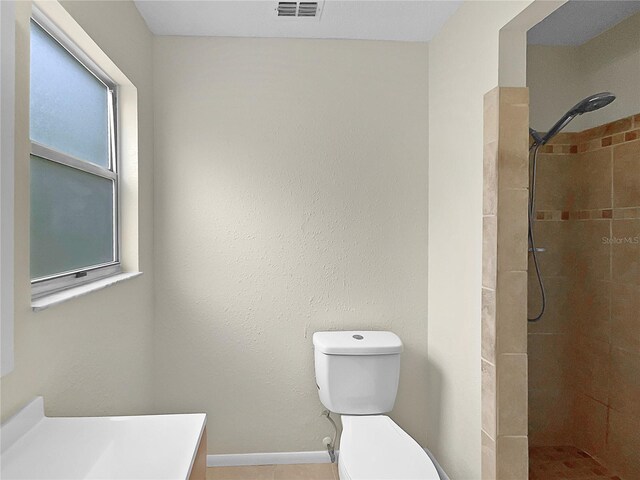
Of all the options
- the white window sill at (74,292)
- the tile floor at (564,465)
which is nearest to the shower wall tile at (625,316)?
the tile floor at (564,465)

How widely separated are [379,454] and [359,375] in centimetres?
49

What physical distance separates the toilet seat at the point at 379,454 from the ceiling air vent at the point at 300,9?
1909 mm

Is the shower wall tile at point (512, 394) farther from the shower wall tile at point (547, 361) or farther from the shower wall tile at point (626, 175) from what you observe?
the shower wall tile at point (626, 175)

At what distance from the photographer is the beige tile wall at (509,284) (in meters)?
1.71

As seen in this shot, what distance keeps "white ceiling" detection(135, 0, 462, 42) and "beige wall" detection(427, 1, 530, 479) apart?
0.48 feet

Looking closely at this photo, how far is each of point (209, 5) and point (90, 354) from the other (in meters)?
1.59

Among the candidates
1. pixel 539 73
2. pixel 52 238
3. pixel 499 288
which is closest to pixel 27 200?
pixel 52 238

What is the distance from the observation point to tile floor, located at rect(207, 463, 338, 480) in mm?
2379

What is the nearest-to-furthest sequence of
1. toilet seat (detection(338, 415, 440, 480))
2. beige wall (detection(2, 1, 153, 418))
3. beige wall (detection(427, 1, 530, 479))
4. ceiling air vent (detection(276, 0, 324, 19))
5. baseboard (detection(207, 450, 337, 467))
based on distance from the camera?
beige wall (detection(2, 1, 153, 418)) → toilet seat (detection(338, 415, 440, 480)) → beige wall (detection(427, 1, 530, 479)) → ceiling air vent (detection(276, 0, 324, 19)) → baseboard (detection(207, 450, 337, 467))

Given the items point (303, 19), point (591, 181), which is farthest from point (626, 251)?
point (303, 19)

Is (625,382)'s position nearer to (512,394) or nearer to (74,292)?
(512,394)

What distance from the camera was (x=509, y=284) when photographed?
1729 mm

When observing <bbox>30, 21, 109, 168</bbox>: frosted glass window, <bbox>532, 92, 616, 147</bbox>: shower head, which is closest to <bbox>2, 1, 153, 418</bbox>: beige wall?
<bbox>30, 21, 109, 168</bbox>: frosted glass window

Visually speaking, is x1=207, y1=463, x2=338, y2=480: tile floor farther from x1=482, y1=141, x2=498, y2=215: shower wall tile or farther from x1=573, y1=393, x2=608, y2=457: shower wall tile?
x1=482, y1=141, x2=498, y2=215: shower wall tile
